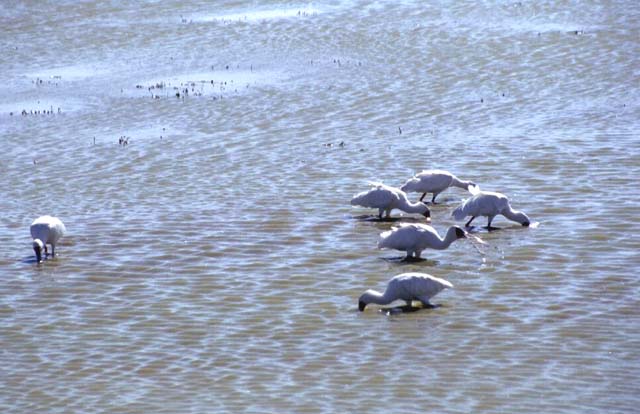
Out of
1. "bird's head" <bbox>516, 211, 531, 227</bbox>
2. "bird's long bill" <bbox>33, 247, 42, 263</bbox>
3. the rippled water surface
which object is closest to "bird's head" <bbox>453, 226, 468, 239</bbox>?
the rippled water surface

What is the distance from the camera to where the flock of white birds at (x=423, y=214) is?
46.5 feet

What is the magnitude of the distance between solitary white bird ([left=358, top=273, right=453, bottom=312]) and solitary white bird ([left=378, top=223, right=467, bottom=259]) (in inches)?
70.2

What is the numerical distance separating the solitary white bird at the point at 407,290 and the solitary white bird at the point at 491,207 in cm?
312

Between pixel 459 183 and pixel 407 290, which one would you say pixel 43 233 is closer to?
pixel 407 290

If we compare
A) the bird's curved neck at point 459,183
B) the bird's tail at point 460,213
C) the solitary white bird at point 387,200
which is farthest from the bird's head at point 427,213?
the bird's curved neck at point 459,183

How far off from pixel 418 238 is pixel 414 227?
15cm

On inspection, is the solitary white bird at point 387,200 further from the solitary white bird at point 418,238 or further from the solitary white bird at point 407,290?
the solitary white bird at point 407,290

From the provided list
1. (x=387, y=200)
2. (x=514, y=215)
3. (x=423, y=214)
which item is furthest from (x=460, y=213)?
(x=387, y=200)

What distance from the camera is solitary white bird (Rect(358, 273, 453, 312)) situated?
14.1 m

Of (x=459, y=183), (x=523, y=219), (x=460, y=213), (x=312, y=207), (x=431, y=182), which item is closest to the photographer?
(x=523, y=219)

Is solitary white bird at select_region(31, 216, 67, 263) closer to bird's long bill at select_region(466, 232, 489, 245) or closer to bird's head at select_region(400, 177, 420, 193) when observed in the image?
bird's head at select_region(400, 177, 420, 193)

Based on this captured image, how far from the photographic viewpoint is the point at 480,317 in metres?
14.0

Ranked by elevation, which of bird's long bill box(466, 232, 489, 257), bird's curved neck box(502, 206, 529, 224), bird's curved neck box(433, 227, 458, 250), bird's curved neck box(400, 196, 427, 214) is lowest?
bird's long bill box(466, 232, 489, 257)

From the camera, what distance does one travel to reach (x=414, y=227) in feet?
53.0
